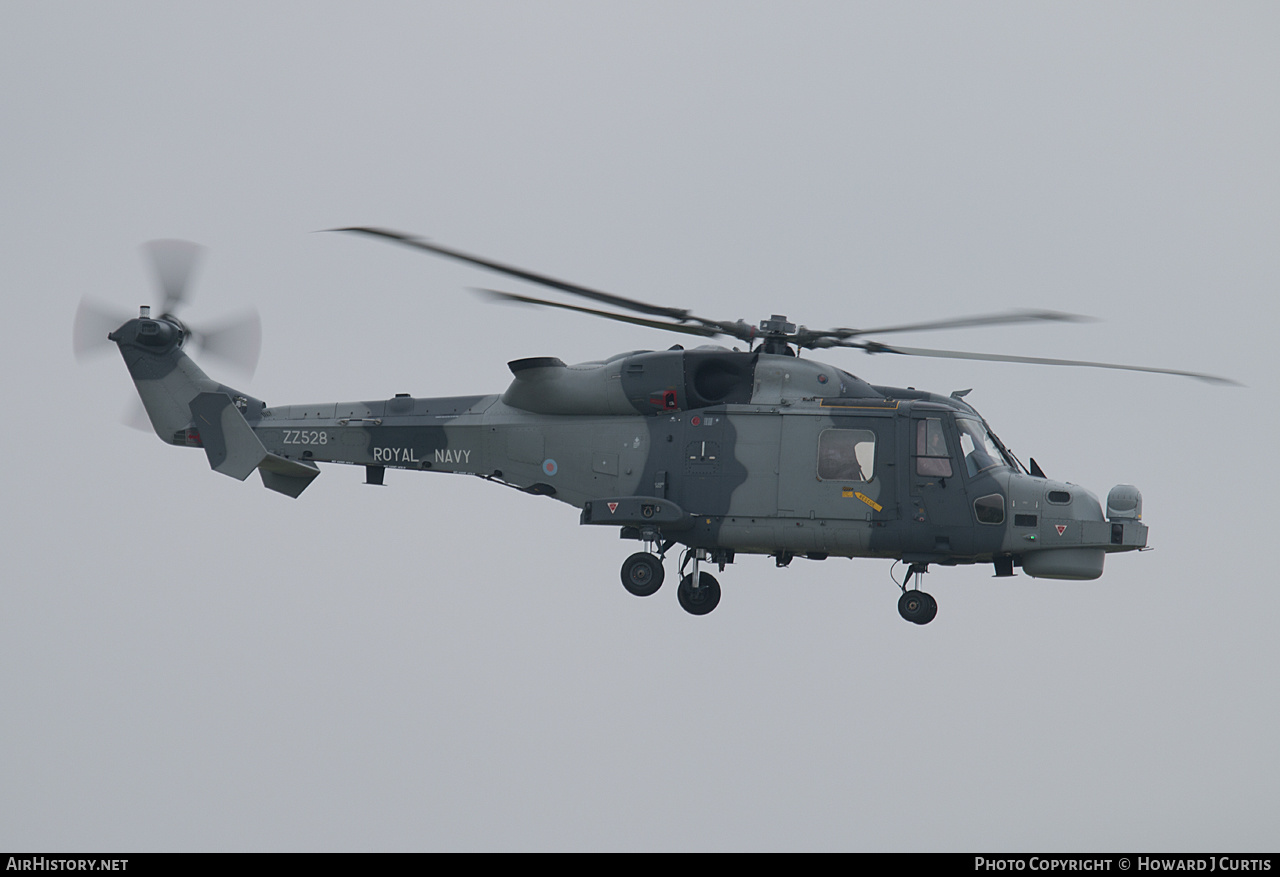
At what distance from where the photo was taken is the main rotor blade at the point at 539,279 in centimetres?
1541

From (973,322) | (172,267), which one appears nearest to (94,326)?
(172,267)

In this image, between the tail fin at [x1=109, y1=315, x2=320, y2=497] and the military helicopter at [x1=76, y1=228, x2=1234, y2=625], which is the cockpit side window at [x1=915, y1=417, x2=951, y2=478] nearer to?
the military helicopter at [x1=76, y1=228, x2=1234, y2=625]

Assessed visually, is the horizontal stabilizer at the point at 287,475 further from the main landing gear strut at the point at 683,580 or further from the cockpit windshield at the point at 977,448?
the cockpit windshield at the point at 977,448

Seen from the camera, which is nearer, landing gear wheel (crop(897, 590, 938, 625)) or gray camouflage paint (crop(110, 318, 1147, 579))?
Answer: gray camouflage paint (crop(110, 318, 1147, 579))

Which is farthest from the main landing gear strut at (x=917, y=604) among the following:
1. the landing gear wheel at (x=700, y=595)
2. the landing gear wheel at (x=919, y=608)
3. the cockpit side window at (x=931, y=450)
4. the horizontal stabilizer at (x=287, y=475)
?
the horizontal stabilizer at (x=287, y=475)

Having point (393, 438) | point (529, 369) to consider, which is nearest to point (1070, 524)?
point (529, 369)

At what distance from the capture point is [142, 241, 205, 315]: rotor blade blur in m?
22.3

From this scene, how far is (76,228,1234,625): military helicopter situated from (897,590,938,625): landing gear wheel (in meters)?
0.02

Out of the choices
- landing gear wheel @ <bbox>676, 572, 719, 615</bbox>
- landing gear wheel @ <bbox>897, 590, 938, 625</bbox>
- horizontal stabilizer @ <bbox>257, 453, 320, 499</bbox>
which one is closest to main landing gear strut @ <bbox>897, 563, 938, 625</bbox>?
landing gear wheel @ <bbox>897, 590, 938, 625</bbox>

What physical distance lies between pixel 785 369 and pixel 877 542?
265 cm

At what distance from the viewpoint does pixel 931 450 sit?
750 inches

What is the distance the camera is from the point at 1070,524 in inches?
736

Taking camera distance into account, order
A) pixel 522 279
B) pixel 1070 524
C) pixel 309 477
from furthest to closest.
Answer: pixel 309 477 → pixel 1070 524 → pixel 522 279
